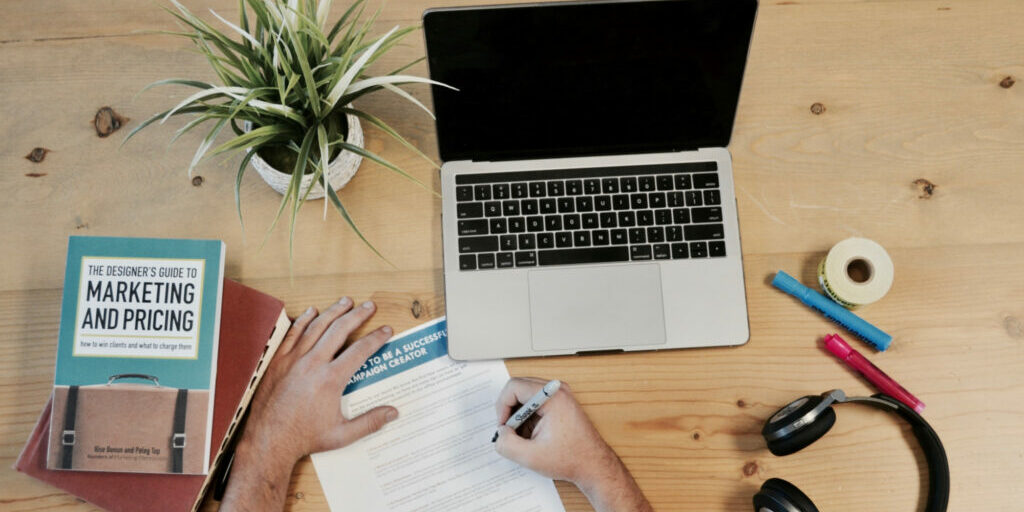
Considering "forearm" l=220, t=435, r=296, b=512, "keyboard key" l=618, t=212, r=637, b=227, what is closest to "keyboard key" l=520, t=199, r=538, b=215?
"keyboard key" l=618, t=212, r=637, b=227

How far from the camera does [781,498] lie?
857 millimetres

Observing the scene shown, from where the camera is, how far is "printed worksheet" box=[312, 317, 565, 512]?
3.07ft

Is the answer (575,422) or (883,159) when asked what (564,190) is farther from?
(883,159)

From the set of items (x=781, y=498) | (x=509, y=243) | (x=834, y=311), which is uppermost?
(x=509, y=243)

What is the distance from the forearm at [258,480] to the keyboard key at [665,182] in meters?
0.59

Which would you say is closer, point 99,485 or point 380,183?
point 99,485

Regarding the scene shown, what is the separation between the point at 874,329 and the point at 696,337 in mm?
227

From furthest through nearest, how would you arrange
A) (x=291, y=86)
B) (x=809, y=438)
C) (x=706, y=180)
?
1. (x=706, y=180)
2. (x=809, y=438)
3. (x=291, y=86)

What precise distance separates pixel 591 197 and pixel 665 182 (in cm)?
10

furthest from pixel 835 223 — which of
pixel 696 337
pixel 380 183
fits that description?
pixel 380 183

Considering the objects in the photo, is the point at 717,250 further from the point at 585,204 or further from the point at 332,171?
the point at 332,171

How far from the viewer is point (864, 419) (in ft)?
3.13

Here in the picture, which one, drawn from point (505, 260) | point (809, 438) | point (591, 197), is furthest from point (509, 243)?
point (809, 438)

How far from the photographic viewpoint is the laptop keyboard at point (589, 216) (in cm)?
97
